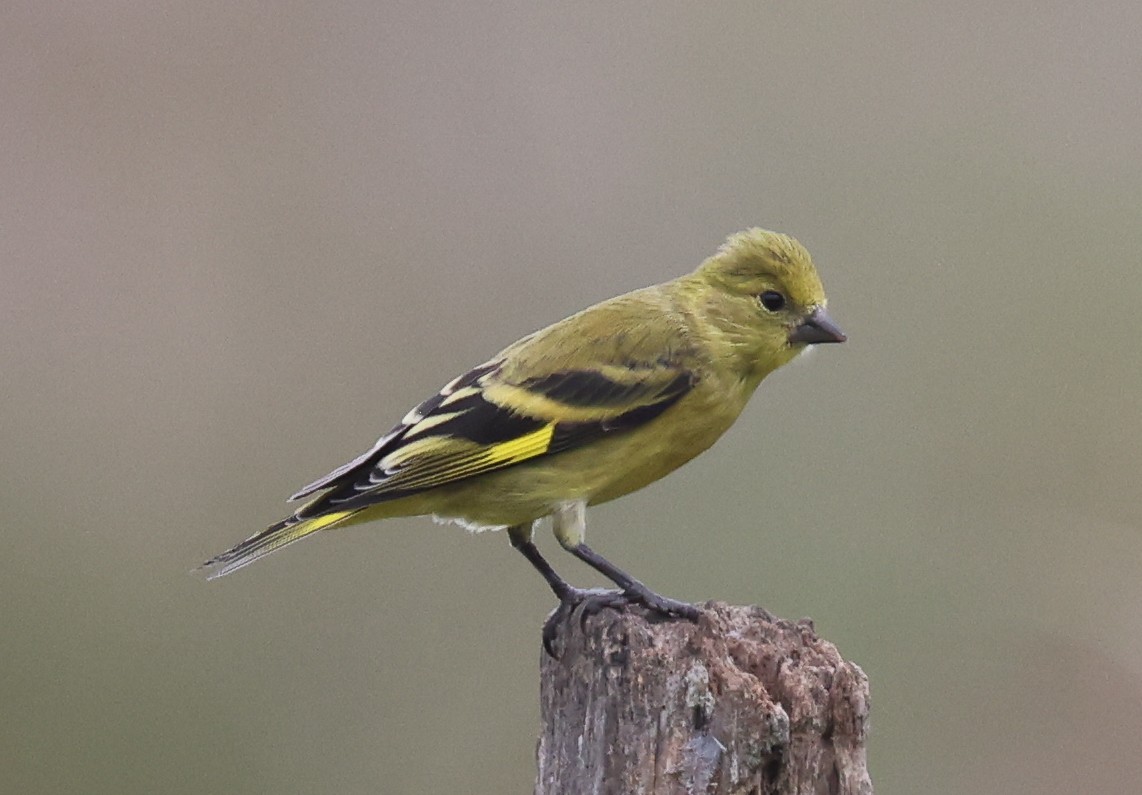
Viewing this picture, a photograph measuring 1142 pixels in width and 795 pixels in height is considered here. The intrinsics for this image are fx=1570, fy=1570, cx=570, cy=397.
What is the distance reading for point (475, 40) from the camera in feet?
25.1

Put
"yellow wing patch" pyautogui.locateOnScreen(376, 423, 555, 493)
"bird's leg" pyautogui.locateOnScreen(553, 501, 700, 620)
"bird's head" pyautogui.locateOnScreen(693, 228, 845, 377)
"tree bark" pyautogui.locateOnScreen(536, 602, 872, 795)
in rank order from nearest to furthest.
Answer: "tree bark" pyautogui.locateOnScreen(536, 602, 872, 795)
"bird's leg" pyautogui.locateOnScreen(553, 501, 700, 620)
"yellow wing patch" pyautogui.locateOnScreen(376, 423, 555, 493)
"bird's head" pyautogui.locateOnScreen(693, 228, 845, 377)

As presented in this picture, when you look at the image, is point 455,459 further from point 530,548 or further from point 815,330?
point 815,330

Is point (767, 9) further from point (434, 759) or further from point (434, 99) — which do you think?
point (434, 759)

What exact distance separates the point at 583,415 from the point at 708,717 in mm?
1501

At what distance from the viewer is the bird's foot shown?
163 inches

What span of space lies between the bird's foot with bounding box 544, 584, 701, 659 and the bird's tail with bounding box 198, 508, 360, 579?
68 cm

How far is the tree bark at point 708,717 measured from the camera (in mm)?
3373

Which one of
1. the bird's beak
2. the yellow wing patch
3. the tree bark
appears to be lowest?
the tree bark

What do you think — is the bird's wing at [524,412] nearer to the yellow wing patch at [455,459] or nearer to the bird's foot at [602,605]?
the yellow wing patch at [455,459]

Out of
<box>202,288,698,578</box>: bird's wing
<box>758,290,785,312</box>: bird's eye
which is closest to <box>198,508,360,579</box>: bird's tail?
<box>202,288,698,578</box>: bird's wing

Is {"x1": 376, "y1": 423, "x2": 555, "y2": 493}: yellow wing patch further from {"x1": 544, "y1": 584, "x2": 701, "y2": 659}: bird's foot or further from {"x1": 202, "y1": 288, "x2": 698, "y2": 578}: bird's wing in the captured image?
{"x1": 544, "y1": 584, "x2": 701, "y2": 659}: bird's foot

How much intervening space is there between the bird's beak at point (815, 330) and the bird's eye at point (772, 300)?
0.29 ft

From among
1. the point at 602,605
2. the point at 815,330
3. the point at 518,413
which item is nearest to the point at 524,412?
the point at 518,413

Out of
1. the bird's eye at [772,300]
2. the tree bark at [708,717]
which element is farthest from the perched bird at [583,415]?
the tree bark at [708,717]
